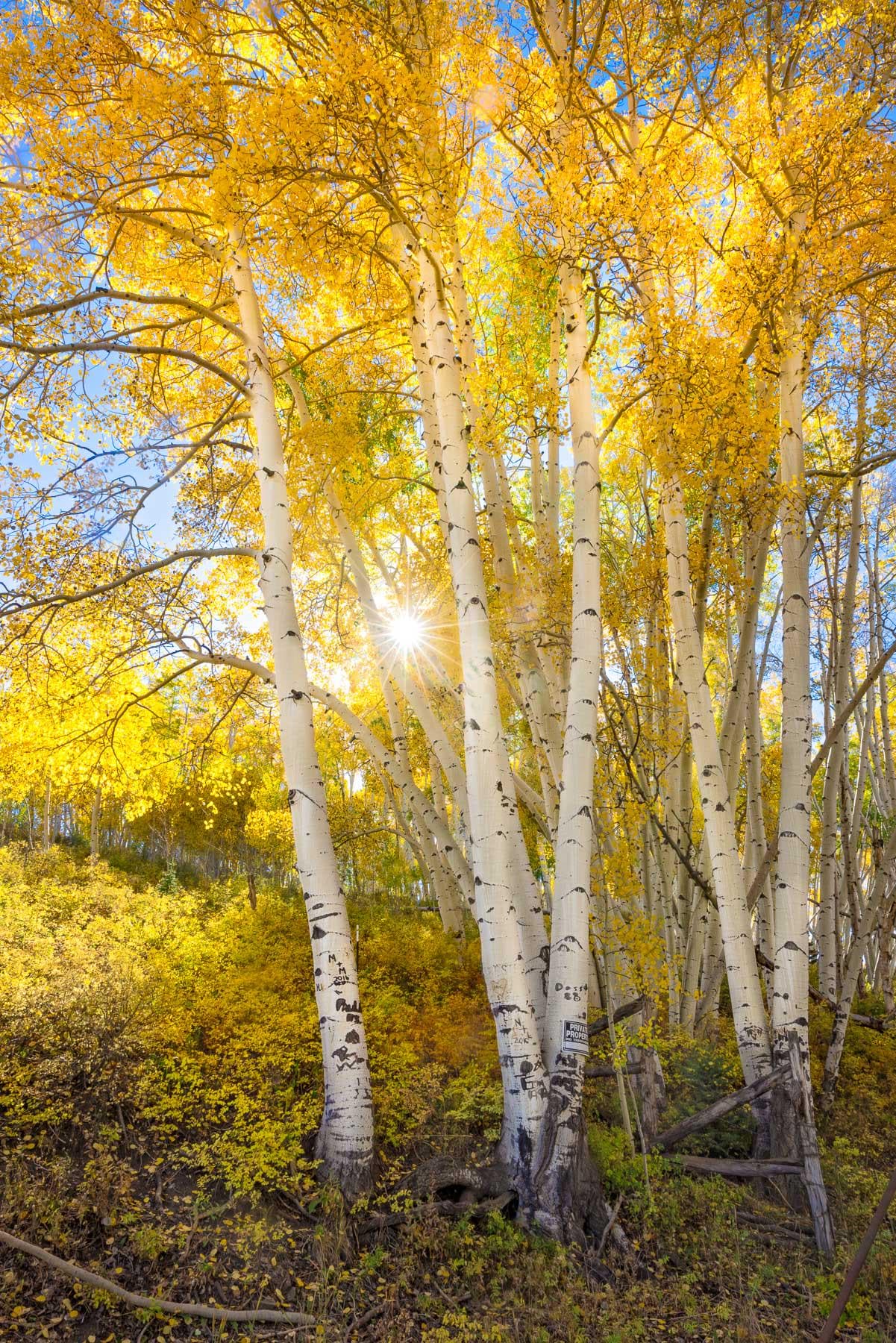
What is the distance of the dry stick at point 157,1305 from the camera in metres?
3.19

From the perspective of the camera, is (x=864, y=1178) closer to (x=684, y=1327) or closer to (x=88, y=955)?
(x=684, y=1327)

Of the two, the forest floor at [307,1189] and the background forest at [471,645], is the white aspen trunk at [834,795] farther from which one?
the forest floor at [307,1189]

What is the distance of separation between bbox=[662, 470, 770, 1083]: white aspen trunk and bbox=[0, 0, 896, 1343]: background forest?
30mm

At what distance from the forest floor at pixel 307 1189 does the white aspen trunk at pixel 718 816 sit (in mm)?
846

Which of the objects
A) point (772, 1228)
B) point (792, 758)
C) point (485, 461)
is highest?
point (485, 461)

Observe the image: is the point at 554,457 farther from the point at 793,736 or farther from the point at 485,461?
the point at 793,736

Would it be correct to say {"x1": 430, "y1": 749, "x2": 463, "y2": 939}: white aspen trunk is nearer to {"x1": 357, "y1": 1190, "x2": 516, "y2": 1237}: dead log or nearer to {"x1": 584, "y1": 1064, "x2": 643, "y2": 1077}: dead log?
{"x1": 584, "y1": 1064, "x2": 643, "y2": 1077}: dead log

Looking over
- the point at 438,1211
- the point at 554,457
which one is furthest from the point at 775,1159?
the point at 554,457

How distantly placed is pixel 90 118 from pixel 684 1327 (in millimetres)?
8196

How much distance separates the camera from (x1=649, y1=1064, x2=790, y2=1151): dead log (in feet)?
15.9

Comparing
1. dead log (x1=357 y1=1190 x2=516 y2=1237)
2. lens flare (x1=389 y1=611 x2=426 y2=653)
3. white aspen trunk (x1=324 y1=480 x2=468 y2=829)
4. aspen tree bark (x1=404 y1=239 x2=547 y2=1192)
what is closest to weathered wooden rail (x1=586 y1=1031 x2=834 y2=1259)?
aspen tree bark (x1=404 y1=239 x2=547 y2=1192)

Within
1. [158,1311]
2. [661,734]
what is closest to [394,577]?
[661,734]

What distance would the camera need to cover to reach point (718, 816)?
5.25m

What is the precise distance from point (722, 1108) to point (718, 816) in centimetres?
203
